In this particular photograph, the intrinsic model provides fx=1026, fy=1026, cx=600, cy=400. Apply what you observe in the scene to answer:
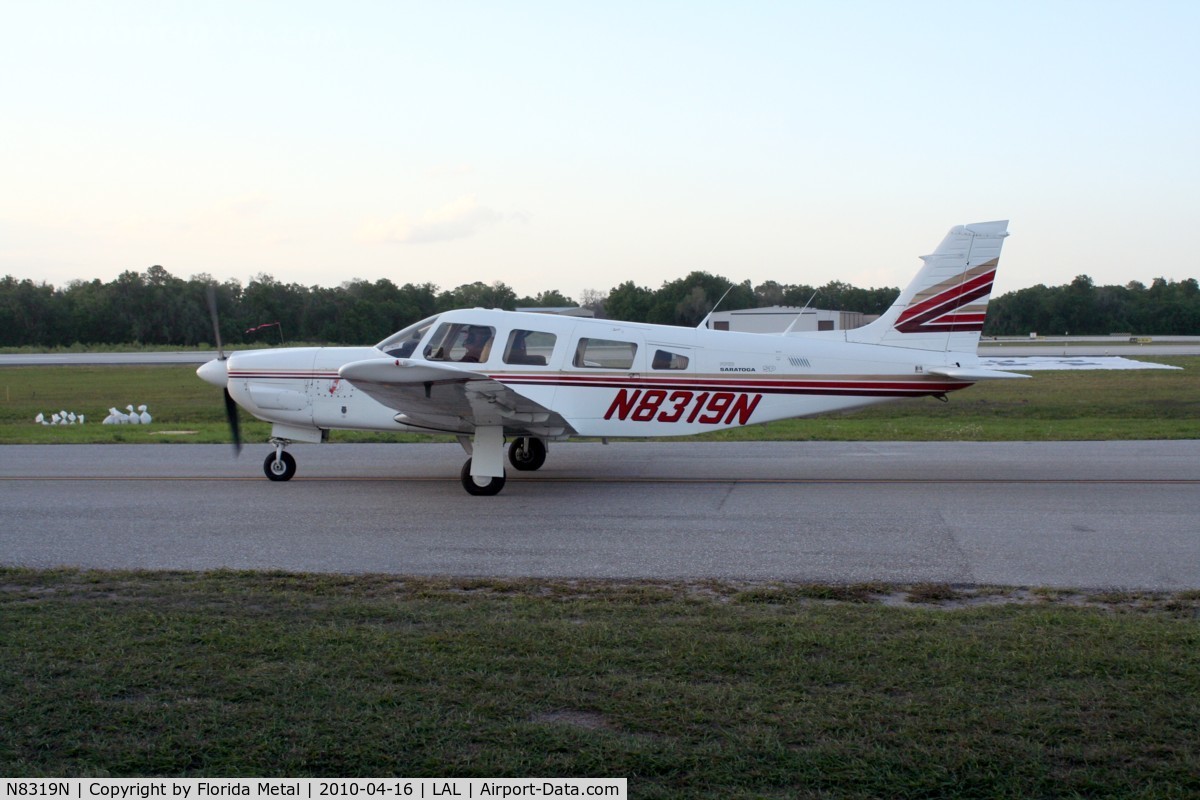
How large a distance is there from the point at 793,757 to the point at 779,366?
8972 millimetres

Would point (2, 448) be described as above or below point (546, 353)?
below

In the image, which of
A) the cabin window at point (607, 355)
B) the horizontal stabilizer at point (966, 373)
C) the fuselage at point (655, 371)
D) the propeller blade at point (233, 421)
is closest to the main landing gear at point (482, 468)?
the fuselage at point (655, 371)

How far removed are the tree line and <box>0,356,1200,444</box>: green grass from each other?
303 cm

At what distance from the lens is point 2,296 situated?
215ft

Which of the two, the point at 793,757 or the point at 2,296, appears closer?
the point at 793,757

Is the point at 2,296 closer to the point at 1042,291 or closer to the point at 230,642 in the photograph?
the point at 230,642

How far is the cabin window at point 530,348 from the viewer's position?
42.2 feet

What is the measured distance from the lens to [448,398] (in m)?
11.7

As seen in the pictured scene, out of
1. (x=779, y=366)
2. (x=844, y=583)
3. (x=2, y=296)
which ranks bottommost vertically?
(x=844, y=583)

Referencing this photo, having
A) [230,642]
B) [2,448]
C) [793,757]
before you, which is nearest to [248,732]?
[230,642]

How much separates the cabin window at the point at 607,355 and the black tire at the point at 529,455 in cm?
177

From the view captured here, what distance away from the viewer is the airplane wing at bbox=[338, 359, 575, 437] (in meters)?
11.1

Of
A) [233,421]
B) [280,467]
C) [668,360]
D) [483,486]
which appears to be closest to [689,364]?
[668,360]

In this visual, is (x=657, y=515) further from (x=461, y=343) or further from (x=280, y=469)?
(x=280, y=469)
